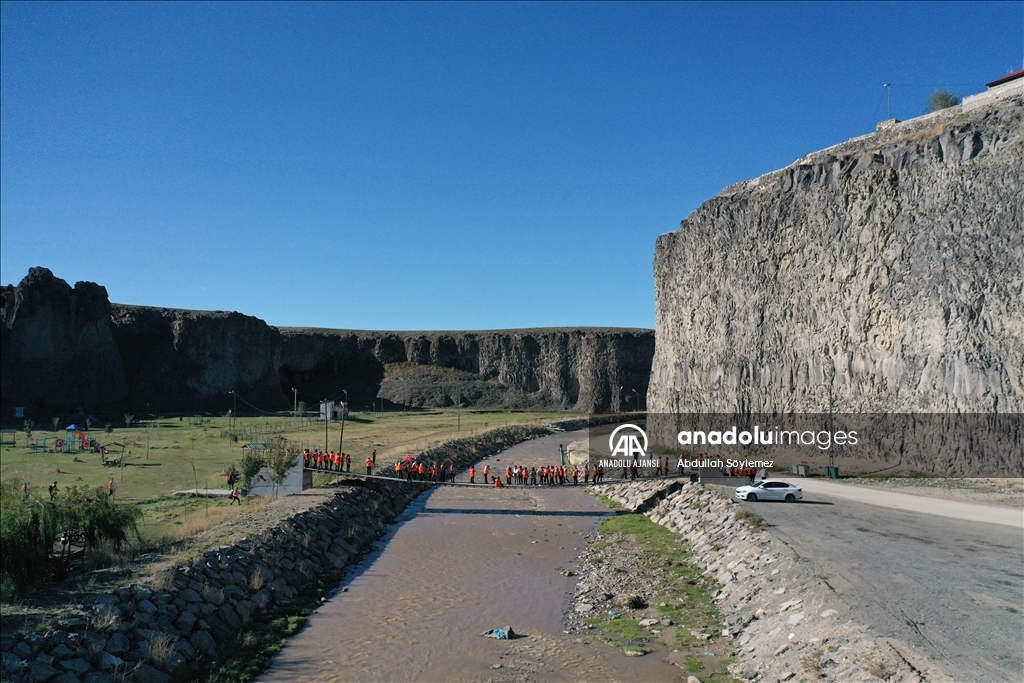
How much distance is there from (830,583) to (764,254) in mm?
34611

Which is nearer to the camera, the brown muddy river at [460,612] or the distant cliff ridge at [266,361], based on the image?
the brown muddy river at [460,612]

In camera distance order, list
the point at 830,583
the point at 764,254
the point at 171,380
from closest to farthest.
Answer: the point at 830,583 < the point at 764,254 < the point at 171,380

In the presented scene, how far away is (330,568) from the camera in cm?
2436

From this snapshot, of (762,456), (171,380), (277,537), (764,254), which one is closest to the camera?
(277,537)

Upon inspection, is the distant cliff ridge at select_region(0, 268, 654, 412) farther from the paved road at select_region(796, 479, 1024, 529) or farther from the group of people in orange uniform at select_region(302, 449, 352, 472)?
the paved road at select_region(796, 479, 1024, 529)

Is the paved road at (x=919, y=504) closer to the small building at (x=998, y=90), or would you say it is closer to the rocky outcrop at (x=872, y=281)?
the rocky outcrop at (x=872, y=281)

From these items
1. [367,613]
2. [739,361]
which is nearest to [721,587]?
[367,613]

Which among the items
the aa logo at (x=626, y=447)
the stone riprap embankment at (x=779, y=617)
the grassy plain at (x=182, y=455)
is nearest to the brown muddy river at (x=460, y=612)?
the stone riprap embankment at (x=779, y=617)

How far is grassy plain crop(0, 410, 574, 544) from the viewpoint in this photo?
2762cm

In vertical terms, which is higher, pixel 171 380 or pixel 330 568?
pixel 171 380

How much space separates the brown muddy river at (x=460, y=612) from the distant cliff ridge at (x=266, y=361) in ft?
265

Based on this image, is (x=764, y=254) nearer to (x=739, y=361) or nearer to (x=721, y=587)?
(x=739, y=361)

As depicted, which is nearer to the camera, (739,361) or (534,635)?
(534,635)

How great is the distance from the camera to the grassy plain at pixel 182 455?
90.6ft
